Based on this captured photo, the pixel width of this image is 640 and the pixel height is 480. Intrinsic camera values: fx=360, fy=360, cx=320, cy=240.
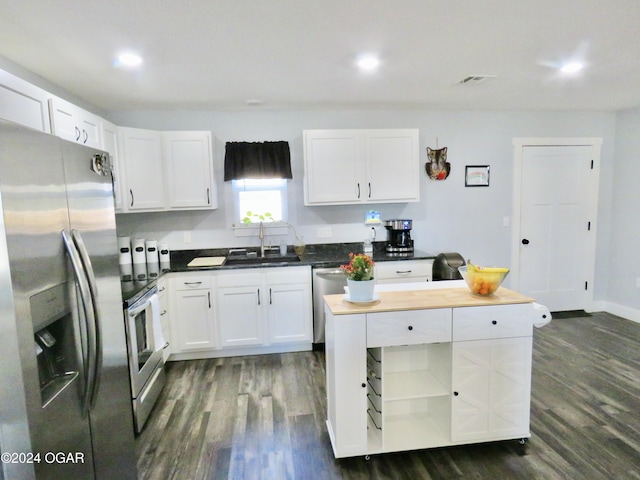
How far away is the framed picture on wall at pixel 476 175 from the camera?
420 cm

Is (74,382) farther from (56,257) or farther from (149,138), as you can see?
(149,138)

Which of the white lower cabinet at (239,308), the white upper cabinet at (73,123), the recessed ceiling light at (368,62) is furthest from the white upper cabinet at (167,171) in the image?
the recessed ceiling light at (368,62)

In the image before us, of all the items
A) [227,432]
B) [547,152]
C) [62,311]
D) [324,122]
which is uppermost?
[324,122]

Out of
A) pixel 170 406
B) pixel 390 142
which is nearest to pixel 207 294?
pixel 170 406

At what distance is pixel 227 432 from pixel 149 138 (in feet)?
8.66

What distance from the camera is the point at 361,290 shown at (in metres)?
2.01

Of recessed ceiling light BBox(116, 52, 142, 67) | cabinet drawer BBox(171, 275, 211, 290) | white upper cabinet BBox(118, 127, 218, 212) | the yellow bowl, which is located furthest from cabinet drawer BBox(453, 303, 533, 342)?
white upper cabinet BBox(118, 127, 218, 212)

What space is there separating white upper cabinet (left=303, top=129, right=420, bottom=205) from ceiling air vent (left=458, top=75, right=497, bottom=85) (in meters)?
0.76

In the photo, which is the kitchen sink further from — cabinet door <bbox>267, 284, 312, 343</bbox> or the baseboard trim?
the baseboard trim

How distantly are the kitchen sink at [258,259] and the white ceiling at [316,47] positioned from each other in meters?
1.55

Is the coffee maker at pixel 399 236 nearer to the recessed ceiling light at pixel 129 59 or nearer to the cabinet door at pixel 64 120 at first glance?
the recessed ceiling light at pixel 129 59

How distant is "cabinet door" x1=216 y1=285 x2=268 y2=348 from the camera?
3.40m

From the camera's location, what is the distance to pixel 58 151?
1250mm

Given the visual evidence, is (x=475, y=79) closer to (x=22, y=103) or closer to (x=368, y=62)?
(x=368, y=62)
